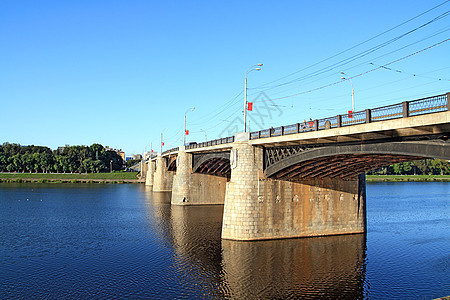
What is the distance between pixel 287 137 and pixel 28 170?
149m

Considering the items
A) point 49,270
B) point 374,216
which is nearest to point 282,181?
point 49,270

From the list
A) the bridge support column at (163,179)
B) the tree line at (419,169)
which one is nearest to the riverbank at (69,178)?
the bridge support column at (163,179)

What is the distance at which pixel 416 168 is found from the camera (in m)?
158

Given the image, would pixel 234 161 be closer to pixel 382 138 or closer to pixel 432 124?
pixel 382 138

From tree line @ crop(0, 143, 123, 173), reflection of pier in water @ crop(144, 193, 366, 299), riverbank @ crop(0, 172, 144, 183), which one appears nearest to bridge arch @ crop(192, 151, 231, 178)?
reflection of pier in water @ crop(144, 193, 366, 299)

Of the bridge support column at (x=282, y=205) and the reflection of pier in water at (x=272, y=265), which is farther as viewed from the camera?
the bridge support column at (x=282, y=205)

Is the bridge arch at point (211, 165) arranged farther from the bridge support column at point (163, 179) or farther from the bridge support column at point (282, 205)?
the bridge support column at point (163, 179)

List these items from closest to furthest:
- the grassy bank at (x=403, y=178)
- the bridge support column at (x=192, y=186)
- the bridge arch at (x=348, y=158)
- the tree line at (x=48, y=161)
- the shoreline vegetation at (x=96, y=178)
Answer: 1. the bridge arch at (x=348, y=158)
2. the bridge support column at (x=192, y=186)
3. the shoreline vegetation at (x=96, y=178)
4. the grassy bank at (x=403, y=178)
5. the tree line at (x=48, y=161)

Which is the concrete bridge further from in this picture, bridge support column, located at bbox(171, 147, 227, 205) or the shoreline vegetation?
the shoreline vegetation

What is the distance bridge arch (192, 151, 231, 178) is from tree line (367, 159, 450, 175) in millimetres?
106707

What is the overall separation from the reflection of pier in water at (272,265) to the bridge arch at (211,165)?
1545cm

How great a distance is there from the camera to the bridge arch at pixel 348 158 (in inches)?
730

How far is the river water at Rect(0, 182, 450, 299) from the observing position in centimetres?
1983

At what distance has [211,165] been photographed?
56031 millimetres
